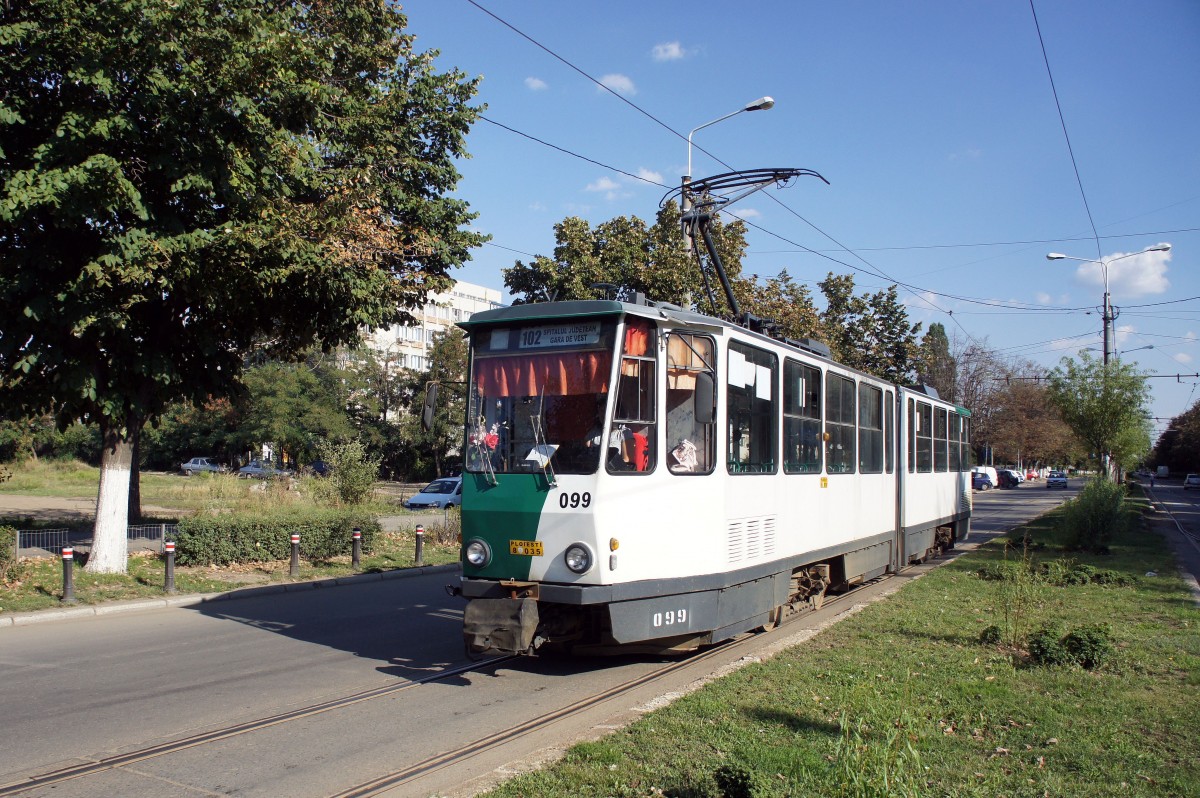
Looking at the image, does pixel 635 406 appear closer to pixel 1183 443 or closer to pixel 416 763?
pixel 416 763

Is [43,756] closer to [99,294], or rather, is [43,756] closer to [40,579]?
[99,294]

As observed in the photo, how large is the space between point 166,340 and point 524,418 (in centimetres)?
964

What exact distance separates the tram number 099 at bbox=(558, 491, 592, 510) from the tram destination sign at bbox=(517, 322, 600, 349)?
1.33 metres

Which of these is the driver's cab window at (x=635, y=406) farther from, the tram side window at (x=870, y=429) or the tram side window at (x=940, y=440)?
the tram side window at (x=940, y=440)

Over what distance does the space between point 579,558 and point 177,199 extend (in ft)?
32.0

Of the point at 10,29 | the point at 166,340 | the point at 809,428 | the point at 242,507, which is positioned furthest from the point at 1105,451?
the point at 10,29

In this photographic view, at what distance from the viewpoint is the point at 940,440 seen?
1897 cm

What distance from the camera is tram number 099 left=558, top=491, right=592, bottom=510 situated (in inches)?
299

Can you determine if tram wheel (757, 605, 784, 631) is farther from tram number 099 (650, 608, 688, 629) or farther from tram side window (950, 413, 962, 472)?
tram side window (950, 413, 962, 472)

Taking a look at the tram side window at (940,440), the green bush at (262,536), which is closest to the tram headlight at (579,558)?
the green bush at (262,536)

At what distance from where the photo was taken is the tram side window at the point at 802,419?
33.5 ft

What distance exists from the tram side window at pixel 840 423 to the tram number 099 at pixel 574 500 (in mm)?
5011

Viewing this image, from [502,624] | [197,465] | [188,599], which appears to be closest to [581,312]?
[502,624]

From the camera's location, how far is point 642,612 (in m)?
7.83
